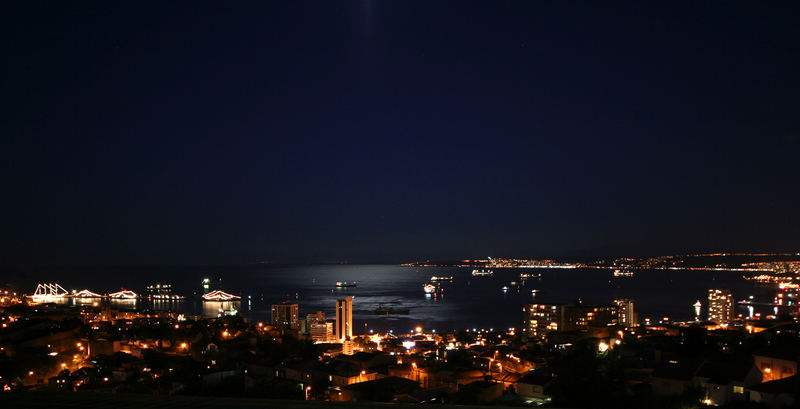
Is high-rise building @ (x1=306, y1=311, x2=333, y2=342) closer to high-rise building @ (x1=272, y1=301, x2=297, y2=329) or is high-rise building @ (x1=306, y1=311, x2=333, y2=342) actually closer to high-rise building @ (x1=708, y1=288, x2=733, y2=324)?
high-rise building @ (x1=272, y1=301, x2=297, y2=329)

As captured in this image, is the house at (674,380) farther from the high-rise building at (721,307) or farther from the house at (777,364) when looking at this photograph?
the high-rise building at (721,307)

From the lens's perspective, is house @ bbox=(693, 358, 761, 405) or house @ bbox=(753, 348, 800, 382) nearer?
house @ bbox=(693, 358, 761, 405)

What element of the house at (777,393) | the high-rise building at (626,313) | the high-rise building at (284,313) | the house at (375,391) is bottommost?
the high-rise building at (626,313)

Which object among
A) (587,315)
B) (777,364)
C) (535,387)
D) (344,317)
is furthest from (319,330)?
(777,364)

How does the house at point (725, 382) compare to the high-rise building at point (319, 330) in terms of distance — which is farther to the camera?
the high-rise building at point (319, 330)

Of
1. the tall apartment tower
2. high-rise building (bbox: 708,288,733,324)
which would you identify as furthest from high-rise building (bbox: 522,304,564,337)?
high-rise building (bbox: 708,288,733,324)

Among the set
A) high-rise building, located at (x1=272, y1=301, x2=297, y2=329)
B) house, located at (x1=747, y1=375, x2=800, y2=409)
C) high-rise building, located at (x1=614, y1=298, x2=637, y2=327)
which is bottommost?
high-rise building, located at (x1=614, y1=298, x2=637, y2=327)

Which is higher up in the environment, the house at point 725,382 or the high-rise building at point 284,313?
the house at point 725,382

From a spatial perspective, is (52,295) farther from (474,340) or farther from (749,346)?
(749,346)

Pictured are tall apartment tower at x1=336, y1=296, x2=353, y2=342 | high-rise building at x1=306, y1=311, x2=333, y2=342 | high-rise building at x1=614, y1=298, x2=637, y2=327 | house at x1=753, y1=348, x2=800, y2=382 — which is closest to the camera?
house at x1=753, y1=348, x2=800, y2=382

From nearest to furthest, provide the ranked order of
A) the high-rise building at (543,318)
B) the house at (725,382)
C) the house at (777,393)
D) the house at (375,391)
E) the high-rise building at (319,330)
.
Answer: the house at (777,393) → the house at (725,382) → the house at (375,391) → the high-rise building at (319,330) → the high-rise building at (543,318)

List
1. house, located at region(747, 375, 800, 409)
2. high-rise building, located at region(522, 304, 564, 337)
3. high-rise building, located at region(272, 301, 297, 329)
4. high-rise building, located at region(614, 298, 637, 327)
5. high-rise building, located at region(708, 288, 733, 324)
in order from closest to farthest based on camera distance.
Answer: house, located at region(747, 375, 800, 409) → high-rise building, located at region(522, 304, 564, 337) → high-rise building, located at region(272, 301, 297, 329) → high-rise building, located at region(614, 298, 637, 327) → high-rise building, located at region(708, 288, 733, 324)

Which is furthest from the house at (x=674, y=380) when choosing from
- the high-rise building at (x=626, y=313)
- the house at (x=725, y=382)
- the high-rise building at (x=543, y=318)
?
the high-rise building at (x=626, y=313)
